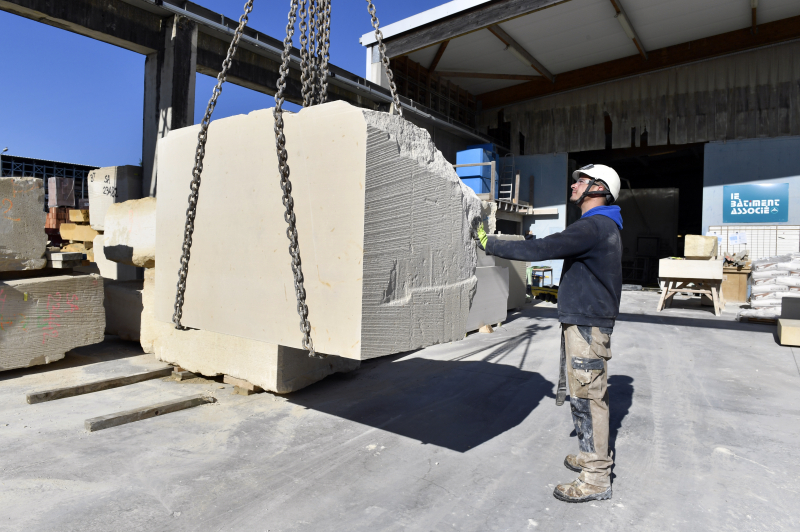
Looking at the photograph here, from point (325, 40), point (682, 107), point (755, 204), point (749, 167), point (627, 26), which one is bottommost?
point (325, 40)

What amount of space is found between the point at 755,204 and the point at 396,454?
14539mm

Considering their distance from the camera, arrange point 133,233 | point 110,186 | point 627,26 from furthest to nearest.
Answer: point 627,26, point 110,186, point 133,233

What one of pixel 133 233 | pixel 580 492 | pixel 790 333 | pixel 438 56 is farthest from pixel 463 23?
pixel 580 492

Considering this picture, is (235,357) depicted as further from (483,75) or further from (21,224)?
(483,75)

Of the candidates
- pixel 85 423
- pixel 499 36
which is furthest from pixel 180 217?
pixel 499 36

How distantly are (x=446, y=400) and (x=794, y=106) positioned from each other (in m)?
14.5

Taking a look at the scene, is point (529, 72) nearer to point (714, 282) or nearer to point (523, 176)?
point (523, 176)

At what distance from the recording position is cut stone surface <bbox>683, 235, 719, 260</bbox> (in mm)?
10719

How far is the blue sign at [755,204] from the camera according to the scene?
13.3 metres

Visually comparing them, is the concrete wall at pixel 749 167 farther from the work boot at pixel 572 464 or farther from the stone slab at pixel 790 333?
the work boot at pixel 572 464

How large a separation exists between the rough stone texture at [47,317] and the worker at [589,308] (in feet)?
Result: 13.6

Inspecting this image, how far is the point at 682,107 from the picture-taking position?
1480cm

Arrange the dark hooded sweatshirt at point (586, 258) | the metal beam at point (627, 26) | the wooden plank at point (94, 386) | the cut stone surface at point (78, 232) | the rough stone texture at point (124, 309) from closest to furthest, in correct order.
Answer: the dark hooded sweatshirt at point (586, 258) < the wooden plank at point (94, 386) < the rough stone texture at point (124, 309) < the cut stone surface at point (78, 232) < the metal beam at point (627, 26)

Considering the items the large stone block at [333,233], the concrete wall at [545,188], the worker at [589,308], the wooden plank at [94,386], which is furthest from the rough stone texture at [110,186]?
the concrete wall at [545,188]
